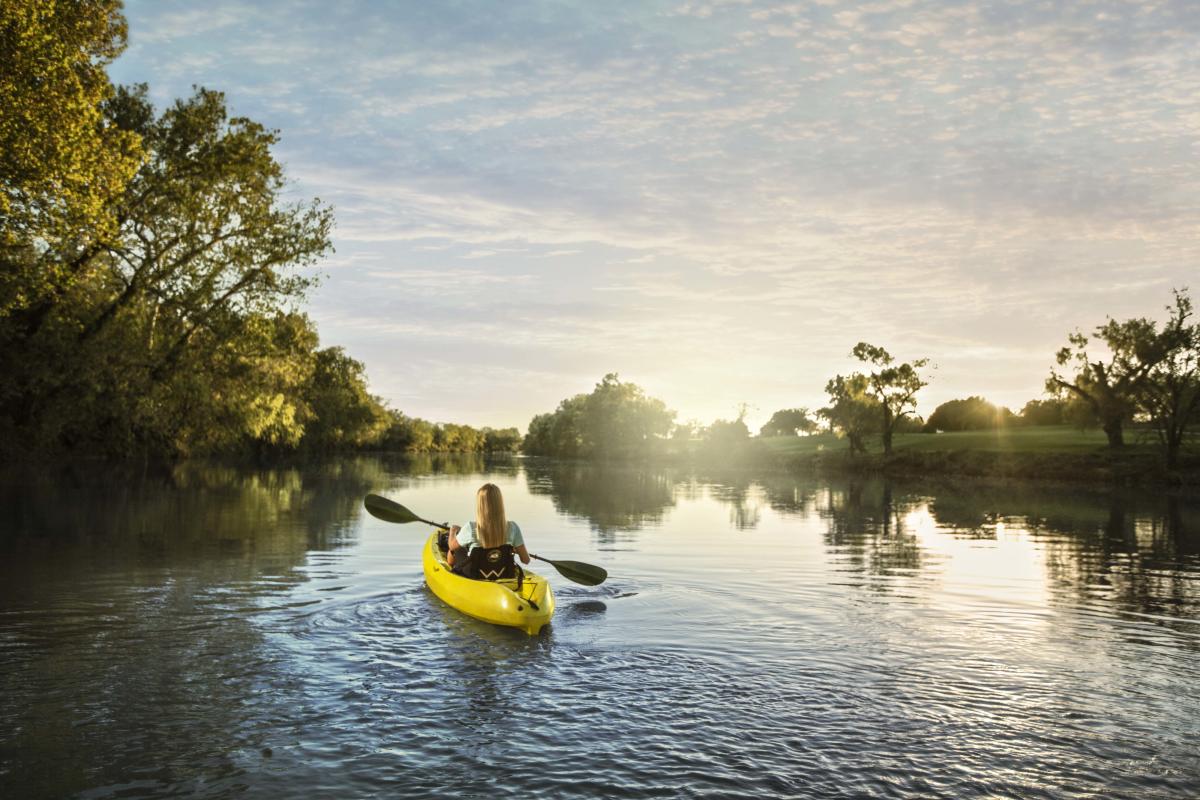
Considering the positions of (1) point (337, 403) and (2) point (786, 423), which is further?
(2) point (786, 423)

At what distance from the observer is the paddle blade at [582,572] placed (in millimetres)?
13500

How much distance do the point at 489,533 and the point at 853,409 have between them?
66235 mm

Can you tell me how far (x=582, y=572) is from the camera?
13586 millimetres

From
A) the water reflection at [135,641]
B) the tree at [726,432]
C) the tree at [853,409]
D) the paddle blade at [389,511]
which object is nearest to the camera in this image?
the water reflection at [135,641]

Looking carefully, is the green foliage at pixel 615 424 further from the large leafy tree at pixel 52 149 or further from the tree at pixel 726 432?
the large leafy tree at pixel 52 149

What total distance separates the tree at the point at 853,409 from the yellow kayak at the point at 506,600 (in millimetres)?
64087

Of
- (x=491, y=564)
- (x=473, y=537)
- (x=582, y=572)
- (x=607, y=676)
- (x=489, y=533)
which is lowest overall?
(x=607, y=676)

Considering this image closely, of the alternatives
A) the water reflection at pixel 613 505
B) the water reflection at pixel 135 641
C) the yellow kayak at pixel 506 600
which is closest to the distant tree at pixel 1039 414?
the water reflection at pixel 613 505

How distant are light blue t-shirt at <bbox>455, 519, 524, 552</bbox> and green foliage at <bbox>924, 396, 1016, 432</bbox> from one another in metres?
81.9

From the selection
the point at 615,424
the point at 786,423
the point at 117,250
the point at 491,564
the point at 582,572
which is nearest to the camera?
the point at 491,564

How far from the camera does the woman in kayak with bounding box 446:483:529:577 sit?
11367 millimetres

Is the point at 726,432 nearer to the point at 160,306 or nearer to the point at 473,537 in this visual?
the point at 160,306

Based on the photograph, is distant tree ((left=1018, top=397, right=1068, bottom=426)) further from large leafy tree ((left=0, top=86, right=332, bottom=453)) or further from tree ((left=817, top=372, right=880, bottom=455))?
large leafy tree ((left=0, top=86, right=332, bottom=453))

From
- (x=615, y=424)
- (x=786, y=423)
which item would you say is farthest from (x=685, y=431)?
(x=786, y=423)
